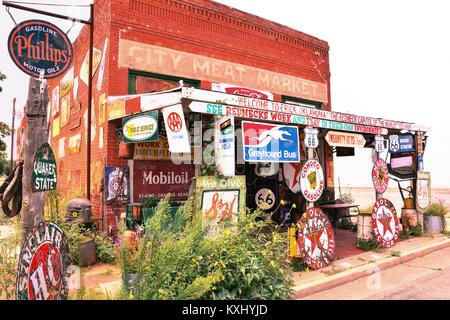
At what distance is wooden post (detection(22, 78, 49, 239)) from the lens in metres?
3.92

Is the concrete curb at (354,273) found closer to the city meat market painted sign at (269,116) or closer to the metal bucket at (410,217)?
the metal bucket at (410,217)

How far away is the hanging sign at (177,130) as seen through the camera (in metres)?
5.38

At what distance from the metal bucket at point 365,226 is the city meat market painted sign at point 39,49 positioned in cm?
708

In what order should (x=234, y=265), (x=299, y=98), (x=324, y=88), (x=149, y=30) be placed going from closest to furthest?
(x=234, y=265) → (x=149, y=30) → (x=299, y=98) → (x=324, y=88)

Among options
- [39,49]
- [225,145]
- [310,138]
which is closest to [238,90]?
[310,138]

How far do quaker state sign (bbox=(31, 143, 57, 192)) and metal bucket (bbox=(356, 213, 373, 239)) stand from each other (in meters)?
6.93

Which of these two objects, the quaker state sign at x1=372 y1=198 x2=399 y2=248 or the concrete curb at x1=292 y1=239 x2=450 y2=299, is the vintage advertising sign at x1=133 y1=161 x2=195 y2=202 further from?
the quaker state sign at x1=372 y1=198 x2=399 y2=248

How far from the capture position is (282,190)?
38.1 feet

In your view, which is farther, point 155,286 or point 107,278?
point 107,278

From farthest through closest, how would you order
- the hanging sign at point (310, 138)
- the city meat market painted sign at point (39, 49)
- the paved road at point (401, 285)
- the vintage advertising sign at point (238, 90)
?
the vintage advertising sign at point (238, 90)
the hanging sign at point (310, 138)
the paved road at point (401, 285)
the city meat market painted sign at point (39, 49)

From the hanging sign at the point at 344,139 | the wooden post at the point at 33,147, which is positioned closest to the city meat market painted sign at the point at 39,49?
the wooden post at the point at 33,147
